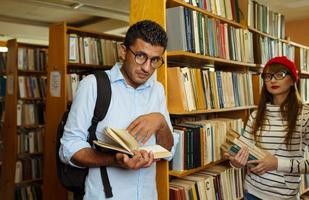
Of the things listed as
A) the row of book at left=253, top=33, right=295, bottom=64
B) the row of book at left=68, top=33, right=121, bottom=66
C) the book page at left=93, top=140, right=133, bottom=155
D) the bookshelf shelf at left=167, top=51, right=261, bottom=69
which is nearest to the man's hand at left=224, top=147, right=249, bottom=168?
the bookshelf shelf at left=167, top=51, right=261, bottom=69

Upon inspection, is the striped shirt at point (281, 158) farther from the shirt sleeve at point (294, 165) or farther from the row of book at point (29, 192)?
the row of book at point (29, 192)

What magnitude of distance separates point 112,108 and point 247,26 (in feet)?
5.64

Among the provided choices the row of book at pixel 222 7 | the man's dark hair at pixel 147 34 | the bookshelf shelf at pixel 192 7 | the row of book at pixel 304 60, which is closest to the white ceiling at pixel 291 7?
the row of book at pixel 304 60

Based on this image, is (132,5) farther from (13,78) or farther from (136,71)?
(13,78)

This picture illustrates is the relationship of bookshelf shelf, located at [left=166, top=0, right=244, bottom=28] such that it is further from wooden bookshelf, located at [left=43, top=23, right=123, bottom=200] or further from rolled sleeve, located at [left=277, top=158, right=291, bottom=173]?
A: wooden bookshelf, located at [left=43, top=23, right=123, bottom=200]

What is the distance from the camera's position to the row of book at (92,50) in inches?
113

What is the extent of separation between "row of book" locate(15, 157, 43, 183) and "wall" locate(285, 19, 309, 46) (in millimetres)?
4552

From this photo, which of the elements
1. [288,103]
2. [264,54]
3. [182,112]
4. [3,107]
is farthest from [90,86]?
[3,107]

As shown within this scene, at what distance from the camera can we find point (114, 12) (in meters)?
4.75

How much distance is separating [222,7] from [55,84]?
1.63 metres

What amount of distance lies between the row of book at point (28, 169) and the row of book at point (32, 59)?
3.49 feet

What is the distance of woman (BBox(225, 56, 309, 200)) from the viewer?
1.52 m

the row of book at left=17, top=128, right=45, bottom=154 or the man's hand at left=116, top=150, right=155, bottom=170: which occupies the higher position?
the man's hand at left=116, top=150, right=155, bottom=170

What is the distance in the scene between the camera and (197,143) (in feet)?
6.11
